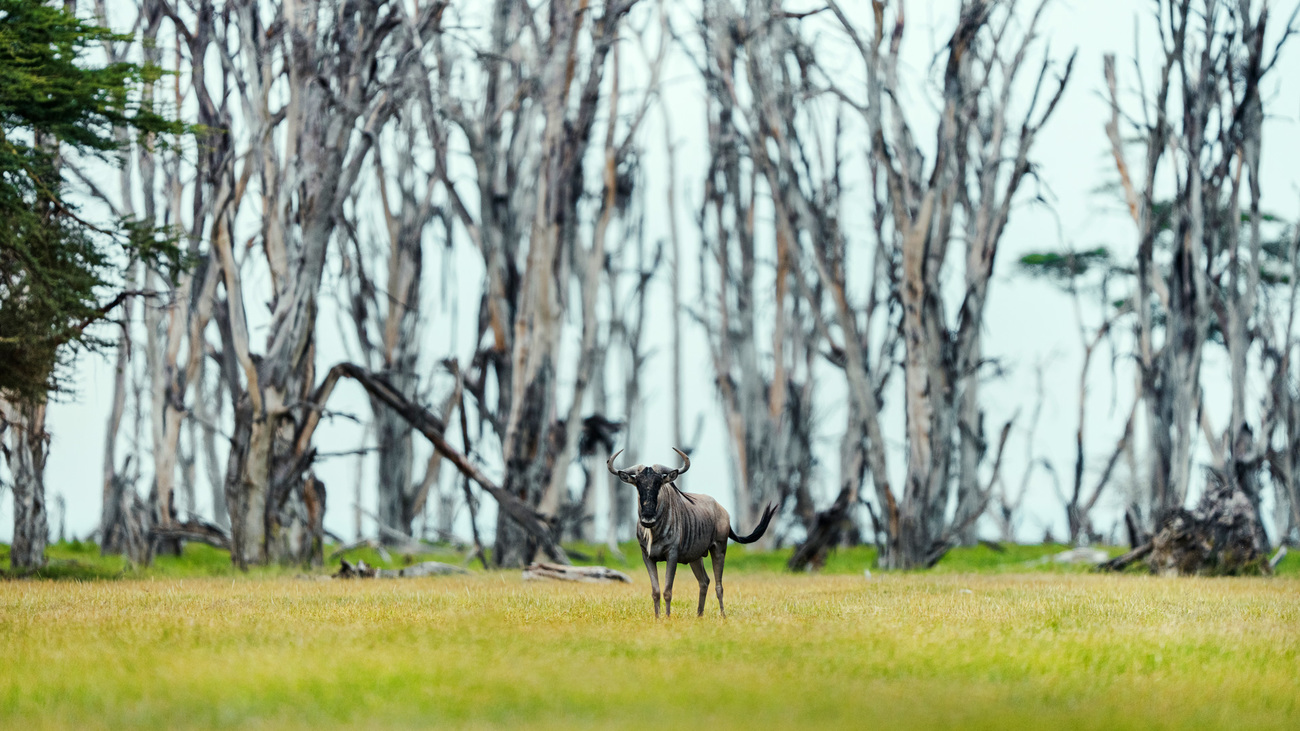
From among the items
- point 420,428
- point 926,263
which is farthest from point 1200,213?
point 420,428

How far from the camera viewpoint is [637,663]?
786 centimetres

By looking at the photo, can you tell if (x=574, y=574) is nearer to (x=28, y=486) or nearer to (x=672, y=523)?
(x=672, y=523)

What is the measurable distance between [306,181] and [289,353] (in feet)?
8.21

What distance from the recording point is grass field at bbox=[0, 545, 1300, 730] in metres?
6.56

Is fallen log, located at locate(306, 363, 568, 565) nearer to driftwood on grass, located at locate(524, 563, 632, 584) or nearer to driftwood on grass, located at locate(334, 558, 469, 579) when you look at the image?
driftwood on grass, located at locate(334, 558, 469, 579)

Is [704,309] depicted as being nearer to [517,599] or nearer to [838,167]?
[838,167]

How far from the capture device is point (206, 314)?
23.5 m

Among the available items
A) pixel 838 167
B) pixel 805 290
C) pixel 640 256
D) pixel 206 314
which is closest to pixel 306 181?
pixel 206 314

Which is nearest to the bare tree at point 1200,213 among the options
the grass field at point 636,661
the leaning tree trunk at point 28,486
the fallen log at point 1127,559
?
the fallen log at point 1127,559

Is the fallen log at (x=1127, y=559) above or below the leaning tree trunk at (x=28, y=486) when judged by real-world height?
below

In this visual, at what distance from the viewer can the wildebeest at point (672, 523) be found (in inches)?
383

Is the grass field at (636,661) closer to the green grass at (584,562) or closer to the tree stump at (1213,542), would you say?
the green grass at (584,562)

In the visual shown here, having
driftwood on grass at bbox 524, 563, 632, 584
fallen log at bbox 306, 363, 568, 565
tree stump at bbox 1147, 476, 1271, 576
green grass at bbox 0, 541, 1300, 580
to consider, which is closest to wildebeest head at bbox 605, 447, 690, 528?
driftwood on grass at bbox 524, 563, 632, 584

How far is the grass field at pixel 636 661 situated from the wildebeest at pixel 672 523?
0.49m
